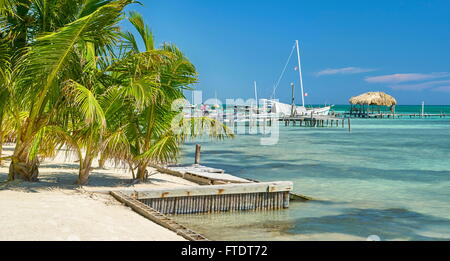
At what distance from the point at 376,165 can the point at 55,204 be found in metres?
17.2

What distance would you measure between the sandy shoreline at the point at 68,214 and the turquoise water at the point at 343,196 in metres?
1.76

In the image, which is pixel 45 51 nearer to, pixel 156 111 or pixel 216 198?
pixel 156 111

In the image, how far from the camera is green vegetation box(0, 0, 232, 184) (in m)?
8.61

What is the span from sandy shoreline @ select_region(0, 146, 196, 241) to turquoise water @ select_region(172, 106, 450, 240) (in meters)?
1.76

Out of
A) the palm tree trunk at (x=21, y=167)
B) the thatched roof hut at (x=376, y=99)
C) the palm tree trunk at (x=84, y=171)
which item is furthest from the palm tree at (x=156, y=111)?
the thatched roof hut at (x=376, y=99)

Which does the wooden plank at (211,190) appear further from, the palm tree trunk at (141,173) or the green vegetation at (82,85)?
the palm tree trunk at (141,173)

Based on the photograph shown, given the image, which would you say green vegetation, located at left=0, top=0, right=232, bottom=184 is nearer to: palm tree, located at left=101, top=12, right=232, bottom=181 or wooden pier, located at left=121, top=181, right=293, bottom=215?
palm tree, located at left=101, top=12, right=232, bottom=181

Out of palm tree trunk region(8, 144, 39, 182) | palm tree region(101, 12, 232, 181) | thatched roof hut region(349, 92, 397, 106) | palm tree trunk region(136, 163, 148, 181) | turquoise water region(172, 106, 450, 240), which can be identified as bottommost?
turquoise water region(172, 106, 450, 240)

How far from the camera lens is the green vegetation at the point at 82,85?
861 centimetres

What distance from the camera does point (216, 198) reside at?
405 inches

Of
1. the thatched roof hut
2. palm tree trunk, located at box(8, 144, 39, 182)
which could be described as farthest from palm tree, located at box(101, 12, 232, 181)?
the thatched roof hut

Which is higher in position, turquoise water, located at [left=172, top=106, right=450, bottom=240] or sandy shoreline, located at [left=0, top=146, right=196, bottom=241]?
sandy shoreline, located at [left=0, top=146, right=196, bottom=241]

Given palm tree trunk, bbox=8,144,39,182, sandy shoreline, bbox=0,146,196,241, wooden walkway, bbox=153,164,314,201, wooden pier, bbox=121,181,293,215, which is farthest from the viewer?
wooden walkway, bbox=153,164,314,201
